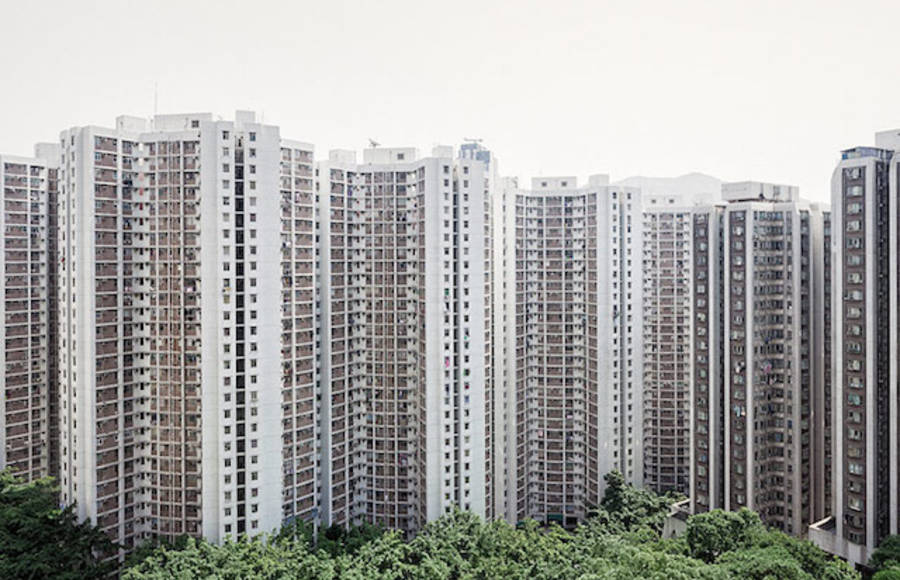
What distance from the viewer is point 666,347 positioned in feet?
206

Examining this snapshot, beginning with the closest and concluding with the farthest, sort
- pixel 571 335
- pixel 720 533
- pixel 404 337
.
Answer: pixel 720 533
pixel 404 337
pixel 571 335

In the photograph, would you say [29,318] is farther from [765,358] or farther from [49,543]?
[765,358]

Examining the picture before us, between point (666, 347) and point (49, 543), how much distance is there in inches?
1913

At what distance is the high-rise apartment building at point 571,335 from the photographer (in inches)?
2216

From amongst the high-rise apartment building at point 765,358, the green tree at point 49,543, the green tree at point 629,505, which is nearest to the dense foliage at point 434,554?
the green tree at point 49,543

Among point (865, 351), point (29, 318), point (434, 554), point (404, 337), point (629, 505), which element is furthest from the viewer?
point (629, 505)

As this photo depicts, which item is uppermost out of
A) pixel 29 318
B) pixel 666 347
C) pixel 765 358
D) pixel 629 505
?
pixel 29 318

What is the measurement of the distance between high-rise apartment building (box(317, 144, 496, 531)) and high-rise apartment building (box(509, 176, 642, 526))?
31.8 feet

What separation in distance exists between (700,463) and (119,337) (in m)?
38.6

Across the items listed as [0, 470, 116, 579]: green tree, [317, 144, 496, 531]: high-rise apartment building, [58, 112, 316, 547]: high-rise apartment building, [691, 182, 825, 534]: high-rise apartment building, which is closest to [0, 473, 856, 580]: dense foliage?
[0, 470, 116, 579]: green tree

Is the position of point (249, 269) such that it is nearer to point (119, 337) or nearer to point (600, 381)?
point (119, 337)

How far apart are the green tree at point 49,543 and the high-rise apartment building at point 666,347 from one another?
4335cm

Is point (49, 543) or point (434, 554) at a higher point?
point (49, 543)

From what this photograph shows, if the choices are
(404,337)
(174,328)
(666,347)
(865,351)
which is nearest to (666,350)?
(666,347)
